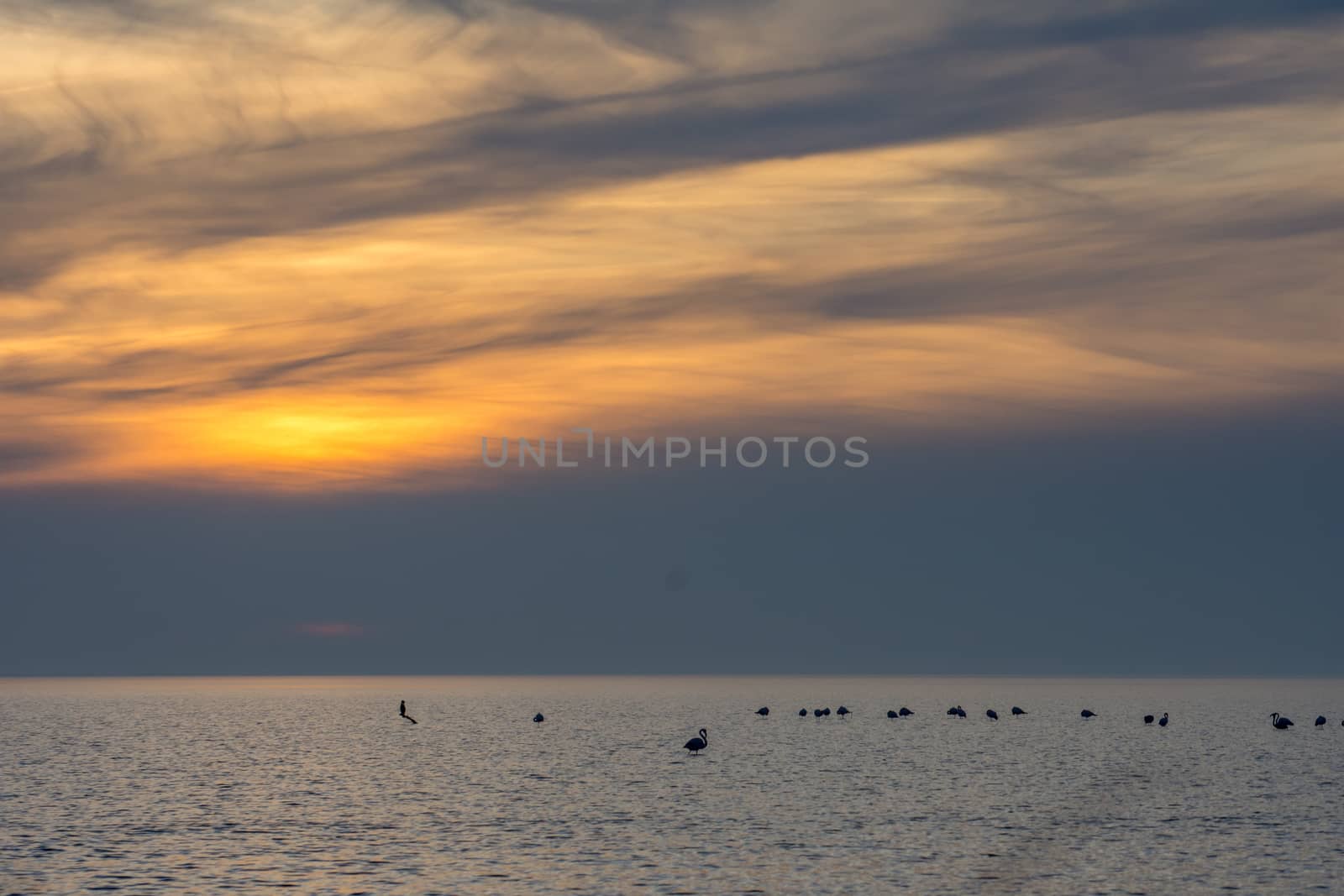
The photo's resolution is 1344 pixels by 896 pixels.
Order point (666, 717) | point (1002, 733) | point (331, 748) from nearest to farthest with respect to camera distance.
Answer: point (331, 748)
point (1002, 733)
point (666, 717)

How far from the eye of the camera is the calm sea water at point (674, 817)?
5206cm

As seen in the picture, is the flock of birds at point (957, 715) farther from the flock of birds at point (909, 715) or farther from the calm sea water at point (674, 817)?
the calm sea water at point (674, 817)

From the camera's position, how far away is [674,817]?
6912 cm

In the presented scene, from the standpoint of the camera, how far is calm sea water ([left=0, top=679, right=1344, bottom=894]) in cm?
5206

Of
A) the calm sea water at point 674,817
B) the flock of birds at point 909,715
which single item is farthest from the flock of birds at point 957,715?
the calm sea water at point 674,817

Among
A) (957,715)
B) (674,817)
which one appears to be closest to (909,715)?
(957,715)

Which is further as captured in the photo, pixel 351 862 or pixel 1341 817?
pixel 1341 817

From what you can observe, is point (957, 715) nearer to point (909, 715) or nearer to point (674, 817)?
point (909, 715)

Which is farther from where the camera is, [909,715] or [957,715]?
[957,715]

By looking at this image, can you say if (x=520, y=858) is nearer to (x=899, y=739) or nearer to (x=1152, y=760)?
(x=1152, y=760)

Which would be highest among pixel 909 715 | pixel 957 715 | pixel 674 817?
pixel 909 715

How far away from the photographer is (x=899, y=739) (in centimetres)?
13512

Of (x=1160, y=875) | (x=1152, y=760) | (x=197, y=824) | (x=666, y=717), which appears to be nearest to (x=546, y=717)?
(x=666, y=717)

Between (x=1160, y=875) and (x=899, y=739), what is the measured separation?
83358mm
